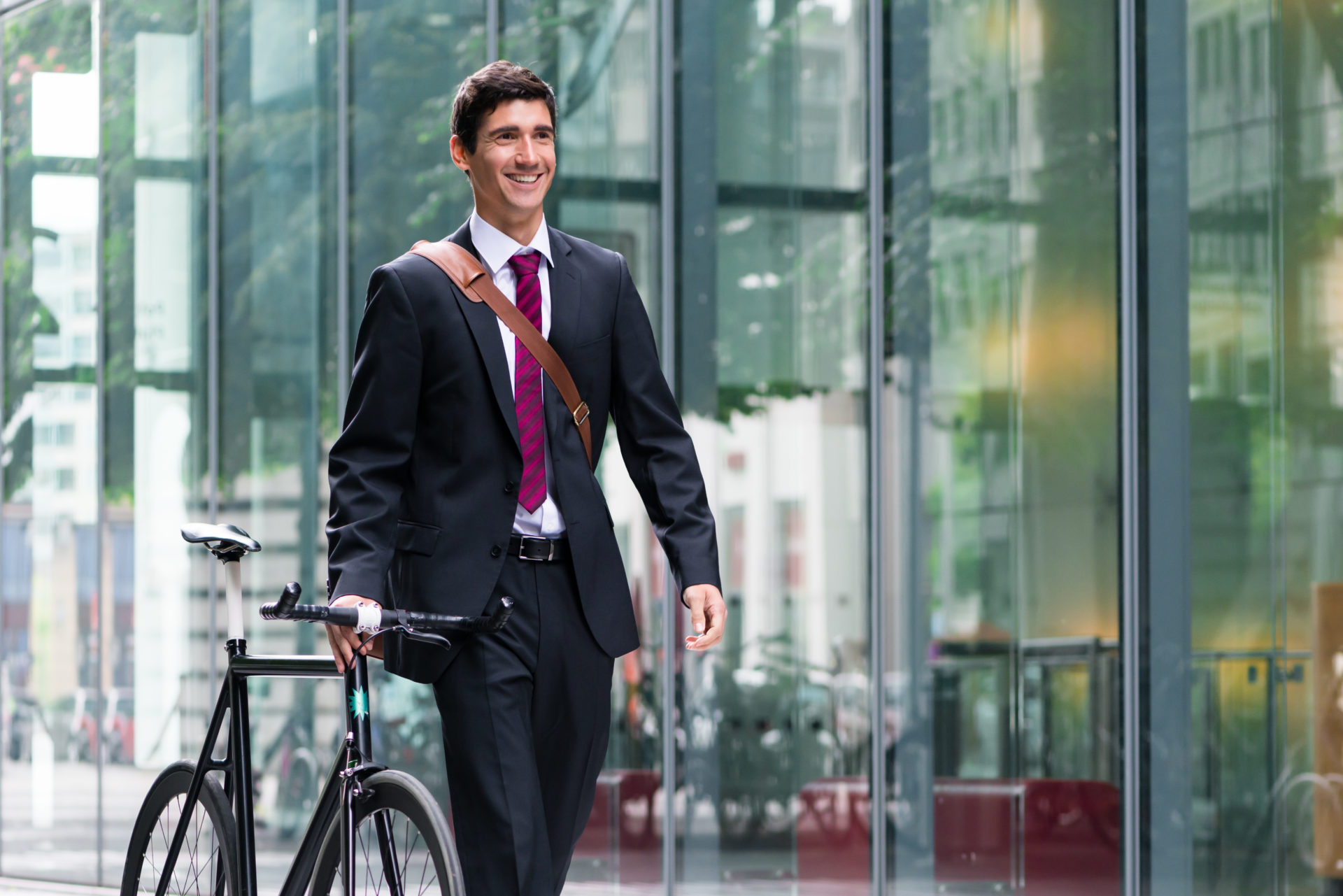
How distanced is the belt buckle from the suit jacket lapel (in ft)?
0.50

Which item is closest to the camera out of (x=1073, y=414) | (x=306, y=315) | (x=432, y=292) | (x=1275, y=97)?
(x=432, y=292)

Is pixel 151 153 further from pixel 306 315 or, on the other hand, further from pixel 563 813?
pixel 563 813

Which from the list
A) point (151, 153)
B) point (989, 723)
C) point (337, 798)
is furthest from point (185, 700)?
point (337, 798)

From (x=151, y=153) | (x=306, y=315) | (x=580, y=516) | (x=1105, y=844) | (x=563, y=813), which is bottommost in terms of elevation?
(x=1105, y=844)

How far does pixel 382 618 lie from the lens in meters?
2.87

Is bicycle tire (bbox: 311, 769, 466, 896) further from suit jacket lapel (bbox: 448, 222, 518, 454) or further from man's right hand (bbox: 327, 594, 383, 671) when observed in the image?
suit jacket lapel (bbox: 448, 222, 518, 454)

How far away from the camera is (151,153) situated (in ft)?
33.6

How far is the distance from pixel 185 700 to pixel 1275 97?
22.1ft

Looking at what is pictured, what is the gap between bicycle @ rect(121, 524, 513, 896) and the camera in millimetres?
2879

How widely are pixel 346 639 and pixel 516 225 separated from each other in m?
0.80

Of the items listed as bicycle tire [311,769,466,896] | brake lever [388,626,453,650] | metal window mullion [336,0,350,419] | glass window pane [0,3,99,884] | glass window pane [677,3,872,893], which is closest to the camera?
bicycle tire [311,769,466,896]

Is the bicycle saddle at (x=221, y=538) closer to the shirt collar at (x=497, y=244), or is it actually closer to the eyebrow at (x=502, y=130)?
the shirt collar at (x=497, y=244)

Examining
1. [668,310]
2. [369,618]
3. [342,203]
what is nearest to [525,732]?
[369,618]

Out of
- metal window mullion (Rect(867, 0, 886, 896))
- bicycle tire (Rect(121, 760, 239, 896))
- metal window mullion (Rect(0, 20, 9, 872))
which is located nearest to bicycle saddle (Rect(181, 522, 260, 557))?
bicycle tire (Rect(121, 760, 239, 896))
